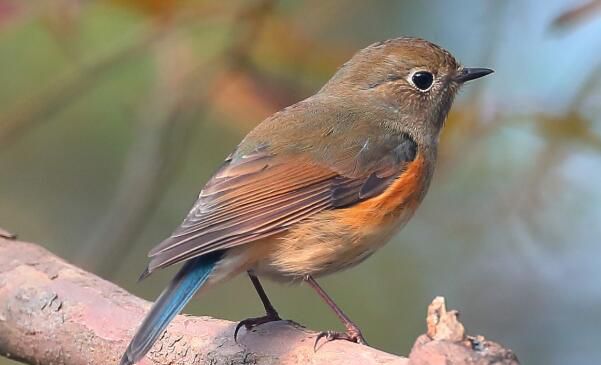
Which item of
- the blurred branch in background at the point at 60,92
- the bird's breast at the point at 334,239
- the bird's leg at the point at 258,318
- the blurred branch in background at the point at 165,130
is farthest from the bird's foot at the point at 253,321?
the blurred branch in background at the point at 60,92

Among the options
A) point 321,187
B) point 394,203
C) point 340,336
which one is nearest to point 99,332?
point 340,336

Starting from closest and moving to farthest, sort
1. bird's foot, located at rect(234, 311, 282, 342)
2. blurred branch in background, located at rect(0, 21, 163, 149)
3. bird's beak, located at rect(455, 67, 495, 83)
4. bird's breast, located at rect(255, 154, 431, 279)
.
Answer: bird's foot, located at rect(234, 311, 282, 342) < bird's breast, located at rect(255, 154, 431, 279) < blurred branch in background, located at rect(0, 21, 163, 149) < bird's beak, located at rect(455, 67, 495, 83)

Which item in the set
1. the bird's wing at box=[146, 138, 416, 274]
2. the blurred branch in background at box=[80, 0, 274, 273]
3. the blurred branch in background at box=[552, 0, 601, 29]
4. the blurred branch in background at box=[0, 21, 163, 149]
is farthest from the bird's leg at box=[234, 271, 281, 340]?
the blurred branch in background at box=[552, 0, 601, 29]

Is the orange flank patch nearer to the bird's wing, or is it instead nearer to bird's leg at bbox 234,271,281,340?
the bird's wing

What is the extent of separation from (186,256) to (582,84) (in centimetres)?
163

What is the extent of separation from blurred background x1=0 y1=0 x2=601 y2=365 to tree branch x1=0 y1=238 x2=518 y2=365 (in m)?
0.58

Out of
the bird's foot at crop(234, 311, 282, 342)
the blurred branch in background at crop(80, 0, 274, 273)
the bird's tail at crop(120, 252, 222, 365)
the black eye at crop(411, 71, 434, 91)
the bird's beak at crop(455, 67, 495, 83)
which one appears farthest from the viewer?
the black eye at crop(411, 71, 434, 91)

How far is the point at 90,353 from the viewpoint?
139 inches

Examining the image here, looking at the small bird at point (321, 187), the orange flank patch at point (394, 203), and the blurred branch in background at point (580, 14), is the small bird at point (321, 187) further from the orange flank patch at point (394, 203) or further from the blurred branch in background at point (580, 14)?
the blurred branch in background at point (580, 14)

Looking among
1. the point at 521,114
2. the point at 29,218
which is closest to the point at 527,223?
the point at 521,114

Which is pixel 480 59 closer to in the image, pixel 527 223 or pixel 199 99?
pixel 527 223

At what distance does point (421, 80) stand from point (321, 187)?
93 cm

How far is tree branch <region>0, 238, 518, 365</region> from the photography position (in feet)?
11.3

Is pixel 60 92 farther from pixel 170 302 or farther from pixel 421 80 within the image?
pixel 421 80
